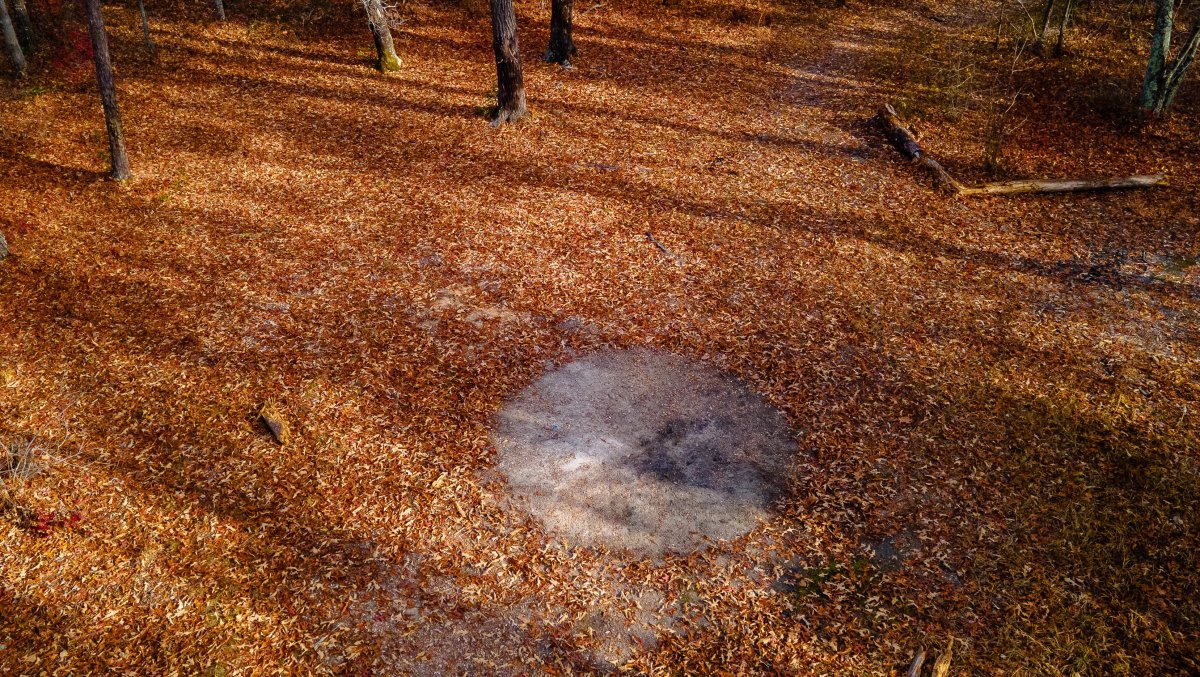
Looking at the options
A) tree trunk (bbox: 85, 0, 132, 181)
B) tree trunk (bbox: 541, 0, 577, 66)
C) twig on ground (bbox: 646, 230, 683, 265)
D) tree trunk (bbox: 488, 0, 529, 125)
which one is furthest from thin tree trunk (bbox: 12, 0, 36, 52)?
twig on ground (bbox: 646, 230, 683, 265)

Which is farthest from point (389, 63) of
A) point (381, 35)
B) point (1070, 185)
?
point (1070, 185)

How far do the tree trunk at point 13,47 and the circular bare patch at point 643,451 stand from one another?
56.9 feet

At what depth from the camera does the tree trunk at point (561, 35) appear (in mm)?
19141

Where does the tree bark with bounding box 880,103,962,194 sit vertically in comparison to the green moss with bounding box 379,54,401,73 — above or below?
below

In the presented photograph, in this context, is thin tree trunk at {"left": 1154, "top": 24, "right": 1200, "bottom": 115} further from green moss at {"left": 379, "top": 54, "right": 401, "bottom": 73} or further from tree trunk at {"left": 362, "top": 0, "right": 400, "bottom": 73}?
green moss at {"left": 379, "top": 54, "right": 401, "bottom": 73}

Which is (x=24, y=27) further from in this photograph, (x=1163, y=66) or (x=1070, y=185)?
(x=1163, y=66)

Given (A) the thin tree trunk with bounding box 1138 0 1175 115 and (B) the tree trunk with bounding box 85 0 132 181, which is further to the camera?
(A) the thin tree trunk with bounding box 1138 0 1175 115

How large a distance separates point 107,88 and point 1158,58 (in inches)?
873

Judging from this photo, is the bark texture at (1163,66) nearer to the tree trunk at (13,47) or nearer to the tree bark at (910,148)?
the tree bark at (910,148)

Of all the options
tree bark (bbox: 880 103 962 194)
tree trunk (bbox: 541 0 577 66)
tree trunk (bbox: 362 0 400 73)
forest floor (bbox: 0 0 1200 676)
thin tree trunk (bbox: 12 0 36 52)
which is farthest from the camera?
tree trunk (bbox: 541 0 577 66)

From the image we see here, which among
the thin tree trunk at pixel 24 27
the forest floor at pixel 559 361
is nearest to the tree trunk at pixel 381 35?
the forest floor at pixel 559 361

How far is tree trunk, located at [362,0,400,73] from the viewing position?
1761 cm

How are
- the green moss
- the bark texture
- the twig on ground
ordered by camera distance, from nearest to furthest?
the twig on ground < the bark texture < the green moss

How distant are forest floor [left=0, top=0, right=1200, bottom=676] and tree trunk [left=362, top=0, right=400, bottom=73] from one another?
0.81 m
